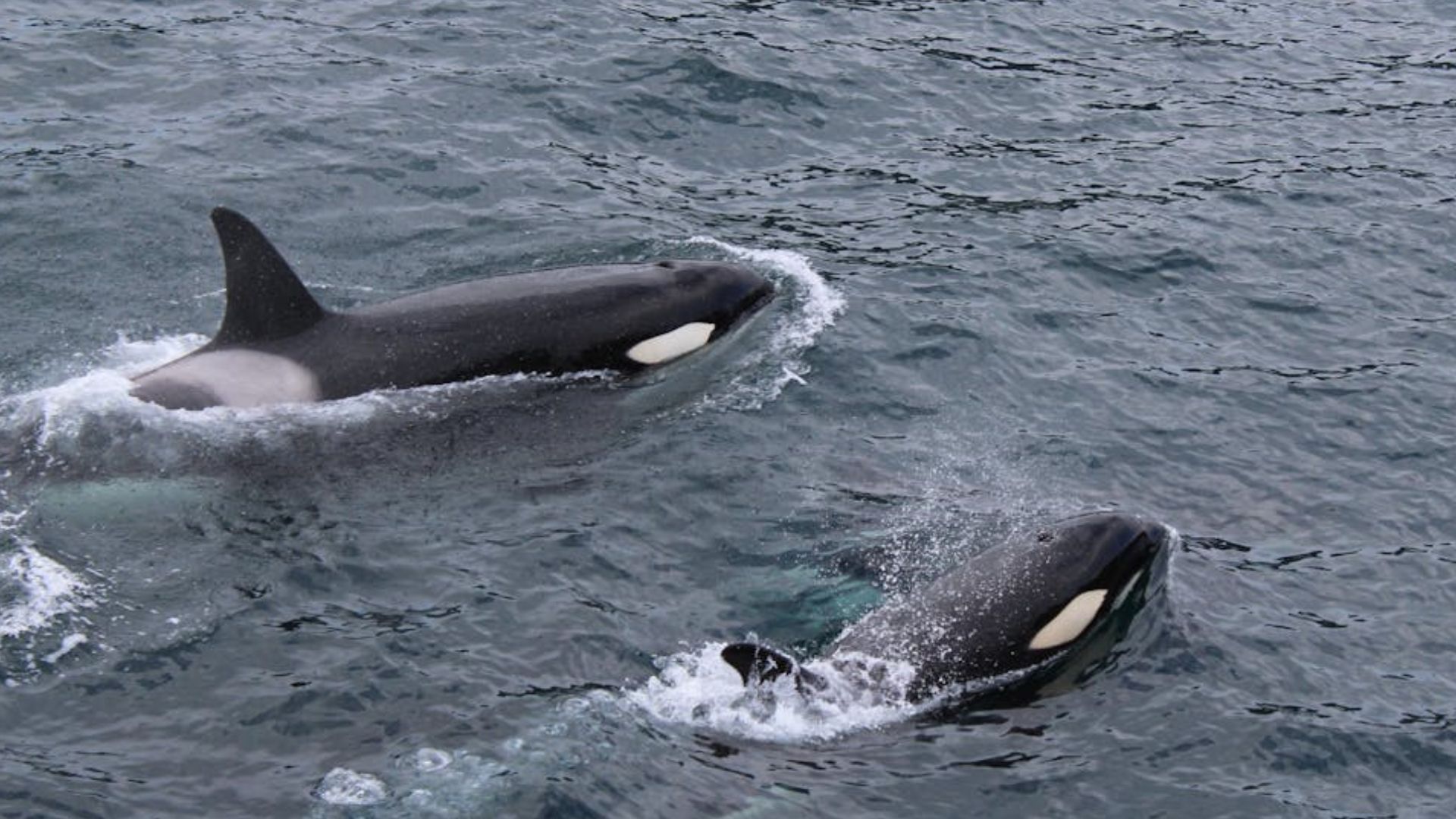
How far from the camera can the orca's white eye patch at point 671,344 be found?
60.5 ft

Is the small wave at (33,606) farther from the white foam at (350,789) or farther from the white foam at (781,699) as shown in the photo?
the white foam at (781,699)

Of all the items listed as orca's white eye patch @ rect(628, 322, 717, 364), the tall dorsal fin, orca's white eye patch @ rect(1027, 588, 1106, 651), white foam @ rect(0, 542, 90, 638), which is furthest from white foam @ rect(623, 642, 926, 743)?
the tall dorsal fin

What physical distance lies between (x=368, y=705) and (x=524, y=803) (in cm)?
167

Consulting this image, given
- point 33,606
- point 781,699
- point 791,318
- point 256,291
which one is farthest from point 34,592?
point 791,318

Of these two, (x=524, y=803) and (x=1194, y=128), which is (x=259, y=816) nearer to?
(x=524, y=803)

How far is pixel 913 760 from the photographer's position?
13125 mm

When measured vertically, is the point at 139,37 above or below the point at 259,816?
above

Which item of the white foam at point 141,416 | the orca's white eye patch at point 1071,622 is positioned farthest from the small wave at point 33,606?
the orca's white eye patch at point 1071,622

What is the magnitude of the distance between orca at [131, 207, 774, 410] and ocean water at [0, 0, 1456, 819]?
0.29 meters

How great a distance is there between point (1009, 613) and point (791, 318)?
252 inches

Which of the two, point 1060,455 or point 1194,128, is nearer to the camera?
point 1060,455

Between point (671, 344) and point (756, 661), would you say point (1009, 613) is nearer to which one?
point (756, 661)

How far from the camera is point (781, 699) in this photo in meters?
13.4

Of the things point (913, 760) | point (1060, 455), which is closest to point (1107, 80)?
point (1060, 455)
